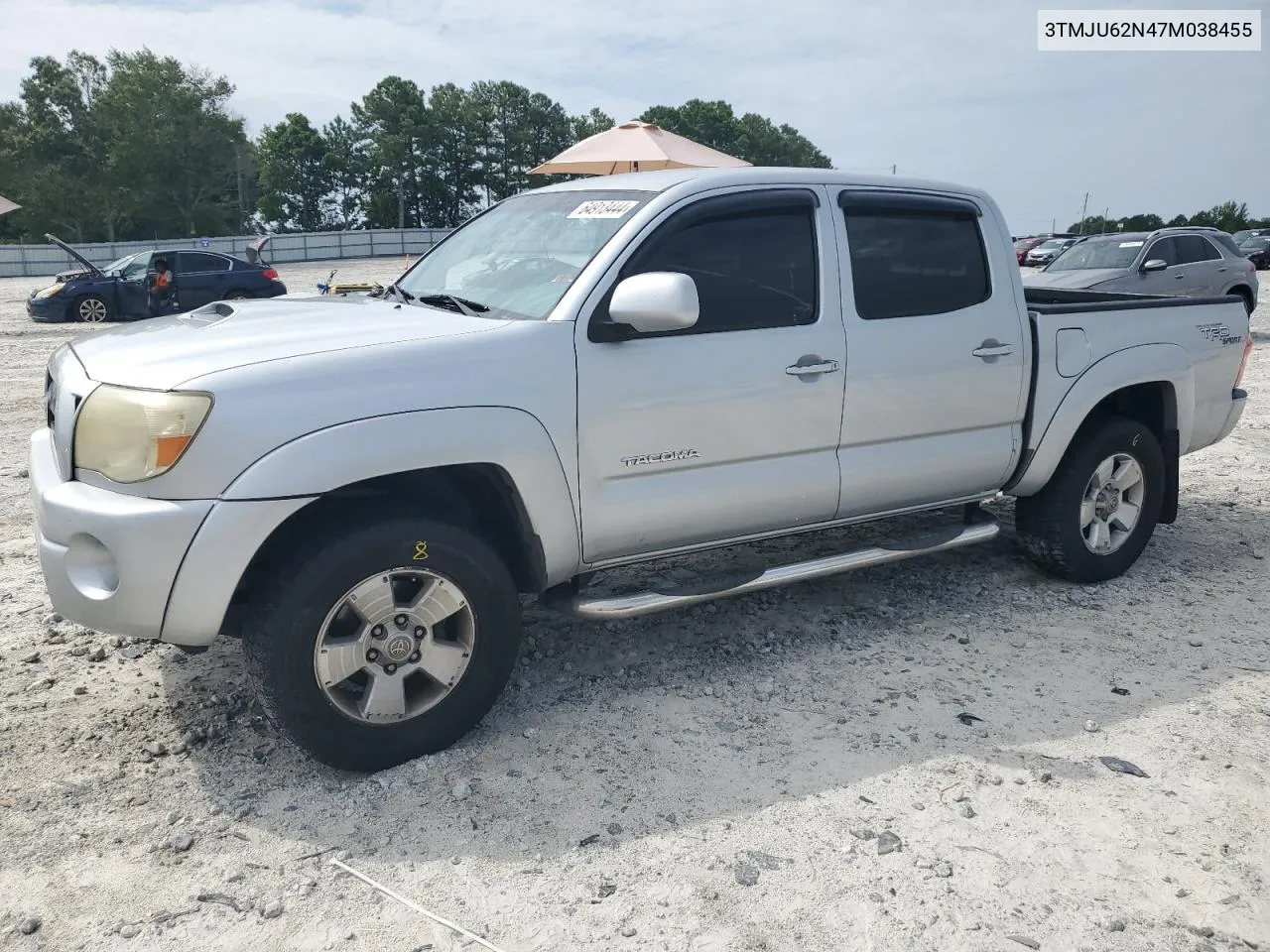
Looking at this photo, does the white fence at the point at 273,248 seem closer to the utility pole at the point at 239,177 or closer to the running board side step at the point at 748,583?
the utility pole at the point at 239,177

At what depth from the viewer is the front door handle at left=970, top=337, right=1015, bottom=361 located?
4.28 m

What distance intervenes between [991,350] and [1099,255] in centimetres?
1044

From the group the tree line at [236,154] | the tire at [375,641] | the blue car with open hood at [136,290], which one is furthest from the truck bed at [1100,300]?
the tree line at [236,154]

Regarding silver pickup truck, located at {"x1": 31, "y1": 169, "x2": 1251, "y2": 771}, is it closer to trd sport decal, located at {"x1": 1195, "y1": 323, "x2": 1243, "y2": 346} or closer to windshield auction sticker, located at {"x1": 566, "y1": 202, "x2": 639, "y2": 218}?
windshield auction sticker, located at {"x1": 566, "y1": 202, "x2": 639, "y2": 218}

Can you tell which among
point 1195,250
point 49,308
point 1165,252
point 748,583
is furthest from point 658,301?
point 49,308

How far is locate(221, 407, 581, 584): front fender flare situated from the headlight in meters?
0.20

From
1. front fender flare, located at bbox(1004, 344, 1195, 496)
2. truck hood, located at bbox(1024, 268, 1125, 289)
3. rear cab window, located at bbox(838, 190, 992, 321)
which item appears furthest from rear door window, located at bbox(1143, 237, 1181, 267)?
rear cab window, located at bbox(838, 190, 992, 321)

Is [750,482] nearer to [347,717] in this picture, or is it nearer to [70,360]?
[347,717]

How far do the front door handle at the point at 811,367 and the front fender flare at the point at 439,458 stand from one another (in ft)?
3.26

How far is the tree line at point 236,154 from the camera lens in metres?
60.2

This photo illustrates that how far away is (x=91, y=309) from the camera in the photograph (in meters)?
17.6

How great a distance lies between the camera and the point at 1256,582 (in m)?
5.07

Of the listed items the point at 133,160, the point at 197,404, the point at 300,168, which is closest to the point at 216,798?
the point at 197,404

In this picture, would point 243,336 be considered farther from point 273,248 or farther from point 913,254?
point 273,248
